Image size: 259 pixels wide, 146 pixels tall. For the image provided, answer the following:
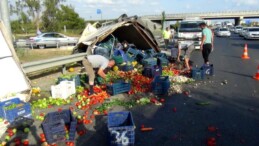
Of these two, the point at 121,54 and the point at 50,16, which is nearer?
the point at 121,54

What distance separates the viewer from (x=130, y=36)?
16.0 m

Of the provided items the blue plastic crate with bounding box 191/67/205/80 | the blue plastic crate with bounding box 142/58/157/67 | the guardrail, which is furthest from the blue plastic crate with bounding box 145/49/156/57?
the blue plastic crate with bounding box 191/67/205/80

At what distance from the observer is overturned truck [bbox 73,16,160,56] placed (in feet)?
41.6

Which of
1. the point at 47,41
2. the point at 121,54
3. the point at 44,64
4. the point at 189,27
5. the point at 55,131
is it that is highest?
the point at 189,27

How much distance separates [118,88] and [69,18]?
45.2 m

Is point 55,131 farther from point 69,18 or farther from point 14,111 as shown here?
point 69,18

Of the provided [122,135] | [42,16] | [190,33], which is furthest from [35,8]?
[122,135]

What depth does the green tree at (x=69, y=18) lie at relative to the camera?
46.1 metres

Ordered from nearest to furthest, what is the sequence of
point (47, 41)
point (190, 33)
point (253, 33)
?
point (190, 33), point (47, 41), point (253, 33)

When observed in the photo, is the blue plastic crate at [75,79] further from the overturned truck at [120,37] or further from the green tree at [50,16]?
the green tree at [50,16]

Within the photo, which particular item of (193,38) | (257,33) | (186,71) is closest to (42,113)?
(186,71)

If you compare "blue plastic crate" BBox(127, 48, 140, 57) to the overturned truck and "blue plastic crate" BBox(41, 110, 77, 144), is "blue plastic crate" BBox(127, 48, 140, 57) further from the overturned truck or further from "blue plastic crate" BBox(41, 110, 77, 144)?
"blue plastic crate" BBox(41, 110, 77, 144)

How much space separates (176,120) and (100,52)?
6789 mm

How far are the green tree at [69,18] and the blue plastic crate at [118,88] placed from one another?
38914 mm
